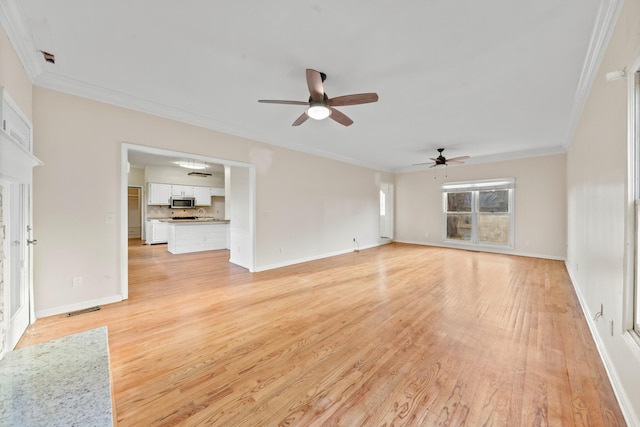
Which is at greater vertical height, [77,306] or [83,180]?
[83,180]

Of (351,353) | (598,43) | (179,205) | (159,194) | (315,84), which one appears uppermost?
(598,43)

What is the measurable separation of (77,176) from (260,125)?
2484mm

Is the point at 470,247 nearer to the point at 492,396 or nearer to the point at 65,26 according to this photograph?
the point at 492,396

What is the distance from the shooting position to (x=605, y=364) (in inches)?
A: 72.8

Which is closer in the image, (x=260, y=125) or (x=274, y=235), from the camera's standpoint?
(x=260, y=125)

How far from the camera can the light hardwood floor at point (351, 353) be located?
4.80 feet

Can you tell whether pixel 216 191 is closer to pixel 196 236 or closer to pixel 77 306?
pixel 196 236

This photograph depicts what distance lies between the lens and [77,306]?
2877 millimetres

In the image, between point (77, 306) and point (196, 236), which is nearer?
point (77, 306)

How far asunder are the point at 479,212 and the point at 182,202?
9.50 meters

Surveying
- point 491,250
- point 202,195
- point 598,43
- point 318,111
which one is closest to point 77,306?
point 318,111

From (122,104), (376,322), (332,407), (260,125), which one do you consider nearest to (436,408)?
(332,407)

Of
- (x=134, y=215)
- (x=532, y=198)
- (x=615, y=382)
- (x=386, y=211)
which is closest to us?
(x=615, y=382)

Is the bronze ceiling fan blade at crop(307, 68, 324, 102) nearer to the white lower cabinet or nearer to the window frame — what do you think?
the window frame
